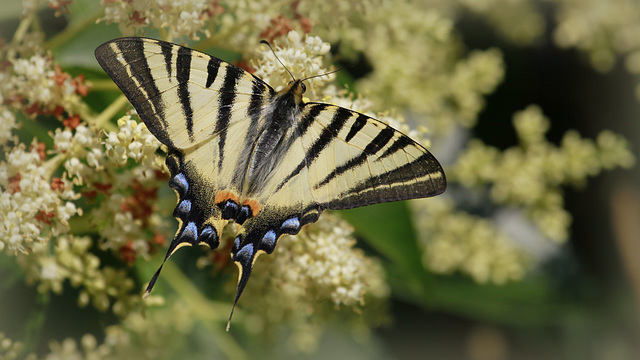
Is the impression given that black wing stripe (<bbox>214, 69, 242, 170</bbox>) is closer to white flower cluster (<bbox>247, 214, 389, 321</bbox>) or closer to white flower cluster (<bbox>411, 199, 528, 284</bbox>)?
white flower cluster (<bbox>247, 214, 389, 321</bbox>)

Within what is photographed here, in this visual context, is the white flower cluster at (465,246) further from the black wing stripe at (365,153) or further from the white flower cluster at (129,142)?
the white flower cluster at (129,142)

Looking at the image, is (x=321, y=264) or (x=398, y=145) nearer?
(x=398, y=145)

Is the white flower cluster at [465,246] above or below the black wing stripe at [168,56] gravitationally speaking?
below

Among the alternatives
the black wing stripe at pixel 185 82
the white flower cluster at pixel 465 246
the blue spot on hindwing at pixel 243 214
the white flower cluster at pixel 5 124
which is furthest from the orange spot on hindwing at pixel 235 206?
the white flower cluster at pixel 465 246

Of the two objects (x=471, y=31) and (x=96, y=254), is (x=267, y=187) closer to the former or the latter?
(x=96, y=254)

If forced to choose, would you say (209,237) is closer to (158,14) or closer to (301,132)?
(301,132)

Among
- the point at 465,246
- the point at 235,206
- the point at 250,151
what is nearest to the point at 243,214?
the point at 235,206
